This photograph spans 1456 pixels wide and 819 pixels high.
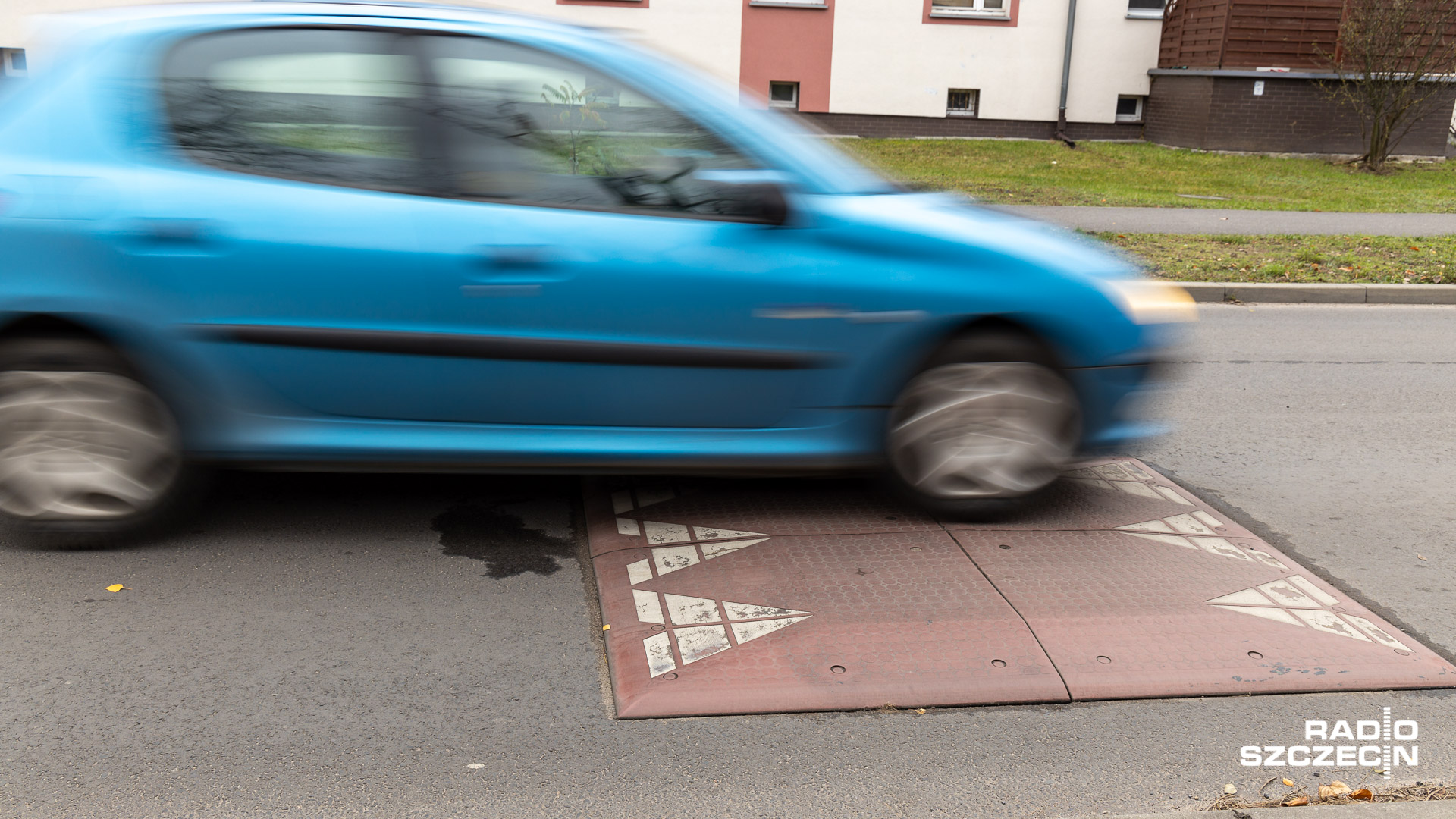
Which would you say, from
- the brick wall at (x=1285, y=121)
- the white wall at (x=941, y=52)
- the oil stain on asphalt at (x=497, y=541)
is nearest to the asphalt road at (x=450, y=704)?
the oil stain on asphalt at (x=497, y=541)

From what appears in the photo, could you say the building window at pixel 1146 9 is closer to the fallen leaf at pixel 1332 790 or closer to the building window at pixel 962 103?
the building window at pixel 962 103

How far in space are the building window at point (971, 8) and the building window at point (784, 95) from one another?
8.92 ft

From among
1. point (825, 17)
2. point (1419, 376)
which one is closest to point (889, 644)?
point (1419, 376)

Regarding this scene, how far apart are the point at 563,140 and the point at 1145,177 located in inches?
609

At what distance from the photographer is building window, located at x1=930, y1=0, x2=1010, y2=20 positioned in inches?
823

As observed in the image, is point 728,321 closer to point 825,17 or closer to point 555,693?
point 555,693

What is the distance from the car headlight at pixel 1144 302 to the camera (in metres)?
4.12

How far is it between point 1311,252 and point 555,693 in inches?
395

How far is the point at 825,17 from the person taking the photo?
20750 millimetres

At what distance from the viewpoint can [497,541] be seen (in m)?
4.06

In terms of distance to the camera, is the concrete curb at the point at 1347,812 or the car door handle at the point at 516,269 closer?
the concrete curb at the point at 1347,812

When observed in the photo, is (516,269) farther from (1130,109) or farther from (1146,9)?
(1130,109)

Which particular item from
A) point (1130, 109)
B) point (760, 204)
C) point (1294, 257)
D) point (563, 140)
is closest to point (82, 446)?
point (563, 140)

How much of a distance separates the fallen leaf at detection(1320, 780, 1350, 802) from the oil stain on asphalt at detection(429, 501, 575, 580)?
2244 millimetres
